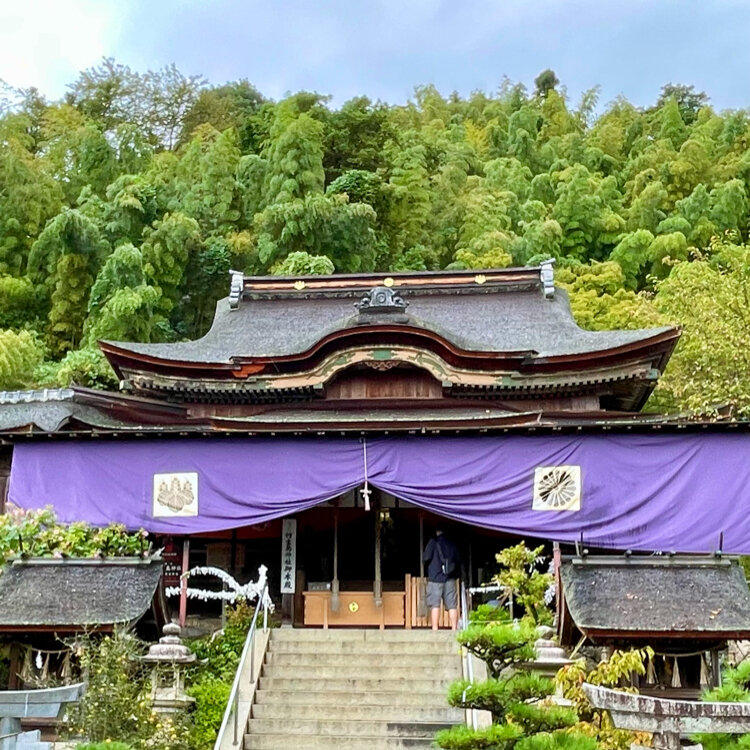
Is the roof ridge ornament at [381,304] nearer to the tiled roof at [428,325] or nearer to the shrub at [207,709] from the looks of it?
the tiled roof at [428,325]

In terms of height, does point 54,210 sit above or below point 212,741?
above

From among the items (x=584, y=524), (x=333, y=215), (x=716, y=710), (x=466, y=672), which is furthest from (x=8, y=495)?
(x=333, y=215)

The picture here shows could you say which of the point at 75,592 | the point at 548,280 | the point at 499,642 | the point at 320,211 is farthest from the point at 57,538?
the point at 320,211

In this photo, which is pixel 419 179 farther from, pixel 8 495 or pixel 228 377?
pixel 8 495

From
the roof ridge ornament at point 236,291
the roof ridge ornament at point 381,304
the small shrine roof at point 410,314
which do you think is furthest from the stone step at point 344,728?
the roof ridge ornament at point 236,291

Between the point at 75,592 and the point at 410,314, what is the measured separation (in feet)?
29.5

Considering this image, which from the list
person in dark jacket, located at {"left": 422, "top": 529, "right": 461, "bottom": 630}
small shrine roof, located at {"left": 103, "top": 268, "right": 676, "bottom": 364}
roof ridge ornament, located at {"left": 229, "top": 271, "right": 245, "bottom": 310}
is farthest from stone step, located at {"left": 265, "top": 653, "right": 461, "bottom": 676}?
roof ridge ornament, located at {"left": 229, "top": 271, "right": 245, "bottom": 310}

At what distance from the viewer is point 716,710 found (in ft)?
21.5

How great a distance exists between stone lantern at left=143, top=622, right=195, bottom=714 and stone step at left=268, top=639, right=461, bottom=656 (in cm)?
148

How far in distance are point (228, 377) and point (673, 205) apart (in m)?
25.5

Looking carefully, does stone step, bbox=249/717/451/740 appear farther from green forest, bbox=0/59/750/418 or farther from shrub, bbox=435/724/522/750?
green forest, bbox=0/59/750/418

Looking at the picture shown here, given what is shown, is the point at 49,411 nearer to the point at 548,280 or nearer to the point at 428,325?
the point at 428,325

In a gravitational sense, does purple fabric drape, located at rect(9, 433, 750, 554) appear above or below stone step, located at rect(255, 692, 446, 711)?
above

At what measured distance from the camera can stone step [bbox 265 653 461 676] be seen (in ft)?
37.8
